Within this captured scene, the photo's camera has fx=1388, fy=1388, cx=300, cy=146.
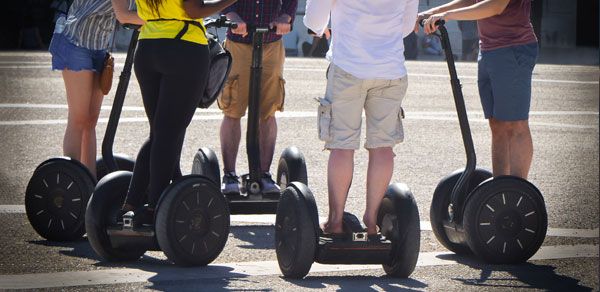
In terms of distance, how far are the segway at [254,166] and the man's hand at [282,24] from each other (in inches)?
3.4

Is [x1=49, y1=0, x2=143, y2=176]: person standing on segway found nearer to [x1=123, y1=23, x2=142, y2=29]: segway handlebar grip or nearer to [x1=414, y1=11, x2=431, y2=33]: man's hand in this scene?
[x1=123, y1=23, x2=142, y2=29]: segway handlebar grip

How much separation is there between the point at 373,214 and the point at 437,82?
1524cm

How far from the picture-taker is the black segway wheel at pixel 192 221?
6742 mm

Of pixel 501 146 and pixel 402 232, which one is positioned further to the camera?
pixel 501 146

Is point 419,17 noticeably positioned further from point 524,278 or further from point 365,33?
point 524,278

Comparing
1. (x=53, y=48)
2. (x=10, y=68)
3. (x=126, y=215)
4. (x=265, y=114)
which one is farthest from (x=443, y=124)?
(x=10, y=68)

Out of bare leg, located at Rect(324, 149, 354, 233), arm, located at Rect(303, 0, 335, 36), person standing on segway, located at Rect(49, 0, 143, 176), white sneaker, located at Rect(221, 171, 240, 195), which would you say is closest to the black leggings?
arm, located at Rect(303, 0, 335, 36)

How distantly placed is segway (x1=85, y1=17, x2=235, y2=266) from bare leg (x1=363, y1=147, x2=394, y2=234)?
2.37ft

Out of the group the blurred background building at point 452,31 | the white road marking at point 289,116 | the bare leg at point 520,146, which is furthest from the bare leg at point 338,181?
the white road marking at point 289,116

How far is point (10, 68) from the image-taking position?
23.9 meters

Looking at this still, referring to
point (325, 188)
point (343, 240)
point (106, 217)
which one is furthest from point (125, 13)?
point (325, 188)

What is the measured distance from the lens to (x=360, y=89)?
6.74m

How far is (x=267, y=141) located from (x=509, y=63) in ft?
6.64

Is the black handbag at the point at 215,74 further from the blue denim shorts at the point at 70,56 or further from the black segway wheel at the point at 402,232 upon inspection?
the black segway wheel at the point at 402,232
